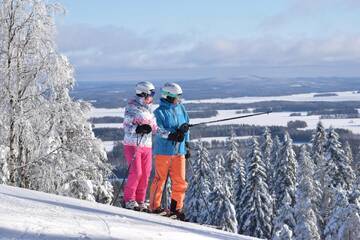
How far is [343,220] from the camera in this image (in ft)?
101

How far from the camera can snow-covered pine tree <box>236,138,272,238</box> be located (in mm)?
41062

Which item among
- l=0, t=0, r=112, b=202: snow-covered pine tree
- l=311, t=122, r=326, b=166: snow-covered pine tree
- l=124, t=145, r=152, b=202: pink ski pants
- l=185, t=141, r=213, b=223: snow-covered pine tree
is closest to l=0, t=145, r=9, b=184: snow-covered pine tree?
l=0, t=0, r=112, b=202: snow-covered pine tree

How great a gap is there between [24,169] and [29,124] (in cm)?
146

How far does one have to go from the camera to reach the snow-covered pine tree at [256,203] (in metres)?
41.1

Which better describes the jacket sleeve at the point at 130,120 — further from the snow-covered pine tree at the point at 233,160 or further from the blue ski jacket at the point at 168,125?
the snow-covered pine tree at the point at 233,160

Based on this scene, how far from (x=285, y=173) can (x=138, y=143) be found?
3772cm

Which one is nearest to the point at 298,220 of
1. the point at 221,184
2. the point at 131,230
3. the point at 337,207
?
the point at 337,207

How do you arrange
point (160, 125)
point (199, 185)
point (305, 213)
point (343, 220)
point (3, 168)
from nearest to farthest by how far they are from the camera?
point (160, 125) → point (3, 168) → point (343, 220) → point (305, 213) → point (199, 185)

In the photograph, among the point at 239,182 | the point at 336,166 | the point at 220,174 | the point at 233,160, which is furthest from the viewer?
the point at 233,160

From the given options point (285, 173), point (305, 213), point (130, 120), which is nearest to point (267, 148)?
point (285, 173)

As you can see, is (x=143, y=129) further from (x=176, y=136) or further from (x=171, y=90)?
(x=171, y=90)

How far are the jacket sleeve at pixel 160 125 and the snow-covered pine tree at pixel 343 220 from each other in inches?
897

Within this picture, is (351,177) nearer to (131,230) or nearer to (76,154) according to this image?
(76,154)

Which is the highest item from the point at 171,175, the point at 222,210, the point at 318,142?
the point at 171,175
